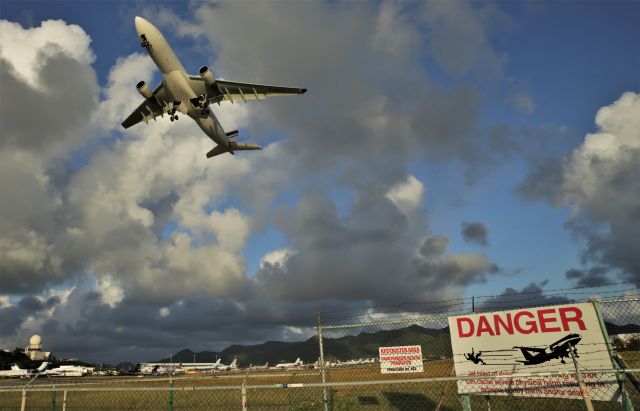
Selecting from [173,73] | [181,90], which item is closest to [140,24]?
[173,73]

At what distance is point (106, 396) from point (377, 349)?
22421mm

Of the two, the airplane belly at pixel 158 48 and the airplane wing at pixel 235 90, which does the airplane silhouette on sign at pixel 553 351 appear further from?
the airplane belly at pixel 158 48

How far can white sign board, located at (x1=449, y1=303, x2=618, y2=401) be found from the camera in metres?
9.17

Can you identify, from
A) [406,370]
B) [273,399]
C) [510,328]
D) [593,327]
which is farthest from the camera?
[273,399]

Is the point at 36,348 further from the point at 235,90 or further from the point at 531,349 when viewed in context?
the point at 531,349

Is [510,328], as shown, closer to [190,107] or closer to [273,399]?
[273,399]

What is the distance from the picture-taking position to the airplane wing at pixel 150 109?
3047cm

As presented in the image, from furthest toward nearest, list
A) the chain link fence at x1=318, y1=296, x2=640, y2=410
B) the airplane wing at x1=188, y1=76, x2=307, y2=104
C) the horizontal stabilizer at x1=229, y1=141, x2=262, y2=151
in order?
1. the horizontal stabilizer at x1=229, y1=141, x2=262, y2=151
2. the airplane wing at x1=188, y1=76, x2=307, y2=104
3. the chain link fence at x1=318, y1=296, x2=640, y2=410

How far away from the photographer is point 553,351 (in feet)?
32.1

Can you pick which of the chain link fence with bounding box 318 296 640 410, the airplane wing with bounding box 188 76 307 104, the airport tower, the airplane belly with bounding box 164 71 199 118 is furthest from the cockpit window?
the airport tower

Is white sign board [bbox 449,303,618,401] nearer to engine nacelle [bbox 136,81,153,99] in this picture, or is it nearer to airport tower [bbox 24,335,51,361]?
engine nacelle [bbox 136,81,153,99]

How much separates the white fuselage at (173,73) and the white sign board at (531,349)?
22278mm

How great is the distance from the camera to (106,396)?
27.2m

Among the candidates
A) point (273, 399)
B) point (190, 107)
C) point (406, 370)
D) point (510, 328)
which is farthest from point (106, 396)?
point (510, 328)
